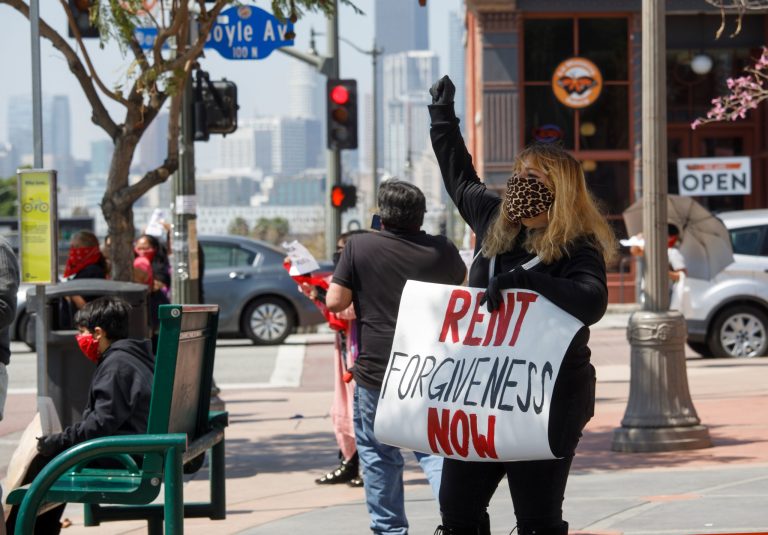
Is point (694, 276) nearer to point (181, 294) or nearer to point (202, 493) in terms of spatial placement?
point (181, 294)

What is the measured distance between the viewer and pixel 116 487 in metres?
5.39

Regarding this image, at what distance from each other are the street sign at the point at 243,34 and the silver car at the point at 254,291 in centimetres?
762

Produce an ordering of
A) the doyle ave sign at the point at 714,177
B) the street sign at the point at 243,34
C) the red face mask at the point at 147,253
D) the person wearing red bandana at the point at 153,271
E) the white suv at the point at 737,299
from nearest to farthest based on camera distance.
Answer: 1. the person wearing red bandana at the point at 153,271
2. the street sign at the point at 243,34
3. the red face mask at the point at 147,253
4. the white suv at the point at 737,299
5. the doyle ave sign at the point at 714,177

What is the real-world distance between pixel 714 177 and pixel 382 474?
15.2 metres

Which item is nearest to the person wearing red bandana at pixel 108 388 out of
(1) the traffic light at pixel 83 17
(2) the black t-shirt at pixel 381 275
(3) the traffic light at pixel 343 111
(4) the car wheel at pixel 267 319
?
(2) the black t-shirt at pixel 381 275

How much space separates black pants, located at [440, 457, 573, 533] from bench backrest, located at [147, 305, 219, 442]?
4.57 ft

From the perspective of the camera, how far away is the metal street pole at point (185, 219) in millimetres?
11508

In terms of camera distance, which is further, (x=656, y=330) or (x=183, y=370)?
(x=656, y=330)

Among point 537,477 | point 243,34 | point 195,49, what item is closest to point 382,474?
point 537,477

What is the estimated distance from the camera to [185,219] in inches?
457

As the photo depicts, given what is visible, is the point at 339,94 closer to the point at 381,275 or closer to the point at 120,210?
the point at 120,210

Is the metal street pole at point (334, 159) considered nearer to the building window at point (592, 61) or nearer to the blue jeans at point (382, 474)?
the building window at point (592, 61)

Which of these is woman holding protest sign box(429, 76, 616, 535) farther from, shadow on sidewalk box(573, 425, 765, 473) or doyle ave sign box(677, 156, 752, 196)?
doyle ave sign box(677, 156, 752, 196)

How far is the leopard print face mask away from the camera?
436 centimetres
